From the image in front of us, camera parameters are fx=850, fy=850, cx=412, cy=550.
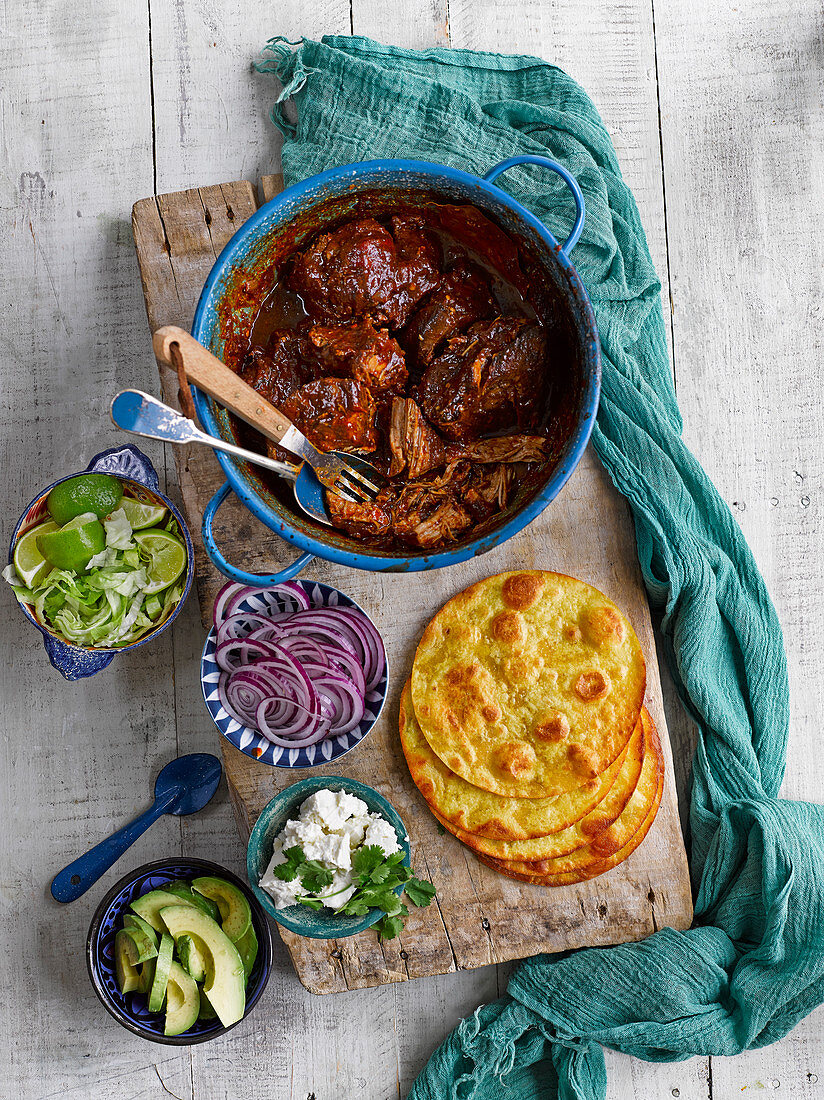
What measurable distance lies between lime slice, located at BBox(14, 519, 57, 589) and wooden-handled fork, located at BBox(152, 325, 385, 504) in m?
0.65

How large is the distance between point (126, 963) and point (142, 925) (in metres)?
0.11

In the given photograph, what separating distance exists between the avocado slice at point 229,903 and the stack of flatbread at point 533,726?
0.57 m

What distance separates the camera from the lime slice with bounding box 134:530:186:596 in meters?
2.10

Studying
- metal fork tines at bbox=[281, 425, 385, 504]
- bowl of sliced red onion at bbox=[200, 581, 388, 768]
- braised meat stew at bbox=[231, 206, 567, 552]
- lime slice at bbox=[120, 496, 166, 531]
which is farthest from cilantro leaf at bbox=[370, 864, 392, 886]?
lime slice at bbox=[120, 496, 166, 531]

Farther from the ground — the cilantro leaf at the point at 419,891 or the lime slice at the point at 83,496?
the lime slice at the point at 83,496

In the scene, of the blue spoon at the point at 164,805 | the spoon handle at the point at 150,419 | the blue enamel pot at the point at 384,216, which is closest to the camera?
the spoon handle at the point at 150,419

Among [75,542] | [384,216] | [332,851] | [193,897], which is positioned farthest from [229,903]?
[384,216]

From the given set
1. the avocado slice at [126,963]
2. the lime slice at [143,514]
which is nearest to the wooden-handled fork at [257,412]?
the lime slice at [143,514]

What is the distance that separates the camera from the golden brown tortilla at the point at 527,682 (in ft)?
7.07

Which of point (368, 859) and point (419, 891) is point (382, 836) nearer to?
point (368, 859)

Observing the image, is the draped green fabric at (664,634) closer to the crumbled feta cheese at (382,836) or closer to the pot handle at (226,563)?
the crumbled feta cheese at (382,836)

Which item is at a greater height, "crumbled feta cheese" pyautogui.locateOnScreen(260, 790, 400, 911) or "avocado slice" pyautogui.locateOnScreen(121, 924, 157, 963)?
"crumbled feta cheese" pyautogui.locateOnScreen(260, 790, 400, 911)

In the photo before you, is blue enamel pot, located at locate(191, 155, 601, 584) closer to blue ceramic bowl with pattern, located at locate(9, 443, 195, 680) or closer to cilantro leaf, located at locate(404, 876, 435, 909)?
blue ceramic bowl with pattern, located at locate(9, 443, 195, 680)

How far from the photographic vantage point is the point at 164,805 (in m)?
2.38
